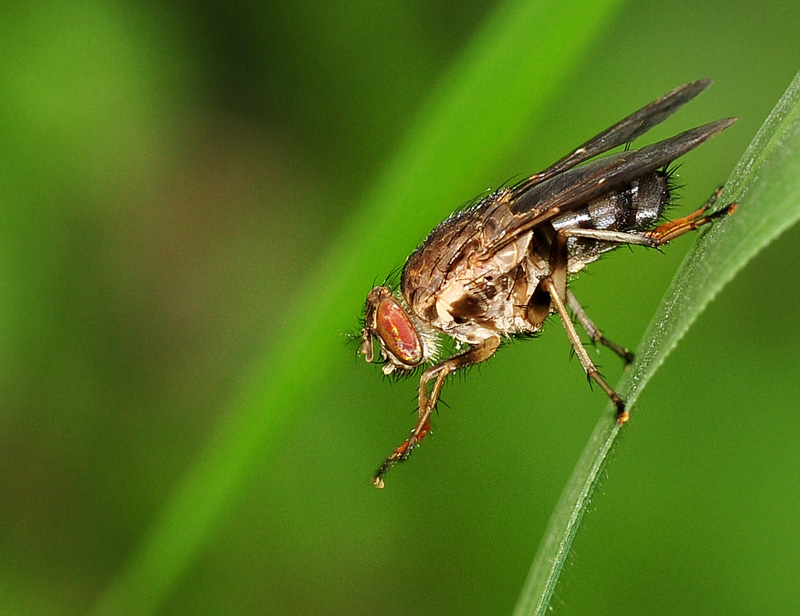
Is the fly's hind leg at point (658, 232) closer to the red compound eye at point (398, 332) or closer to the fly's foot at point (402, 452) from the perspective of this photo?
the red compound eye at point (398, 332)

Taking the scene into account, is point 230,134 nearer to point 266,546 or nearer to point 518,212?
point 266,546

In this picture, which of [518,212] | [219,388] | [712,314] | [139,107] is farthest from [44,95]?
[712,314]

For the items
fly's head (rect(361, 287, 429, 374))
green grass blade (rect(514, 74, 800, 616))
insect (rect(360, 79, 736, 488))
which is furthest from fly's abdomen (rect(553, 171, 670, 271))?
green grass blade (rect(514, 74, 800, 616))

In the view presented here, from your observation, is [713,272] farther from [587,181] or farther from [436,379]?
[436,379]

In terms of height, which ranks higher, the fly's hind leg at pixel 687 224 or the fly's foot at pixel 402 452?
the fly's hind leg at pixel 687 224

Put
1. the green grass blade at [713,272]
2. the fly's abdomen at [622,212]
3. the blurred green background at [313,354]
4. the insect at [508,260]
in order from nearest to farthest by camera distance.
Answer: the green grass blade at [713,272] < the insect at [508,260] < the fly's abdomen at [622,212] < the blurred green background at [313,354]

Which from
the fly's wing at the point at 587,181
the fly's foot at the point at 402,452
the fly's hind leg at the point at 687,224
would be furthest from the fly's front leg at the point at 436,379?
Answer: the fly's hind leg at the point at 687,224
